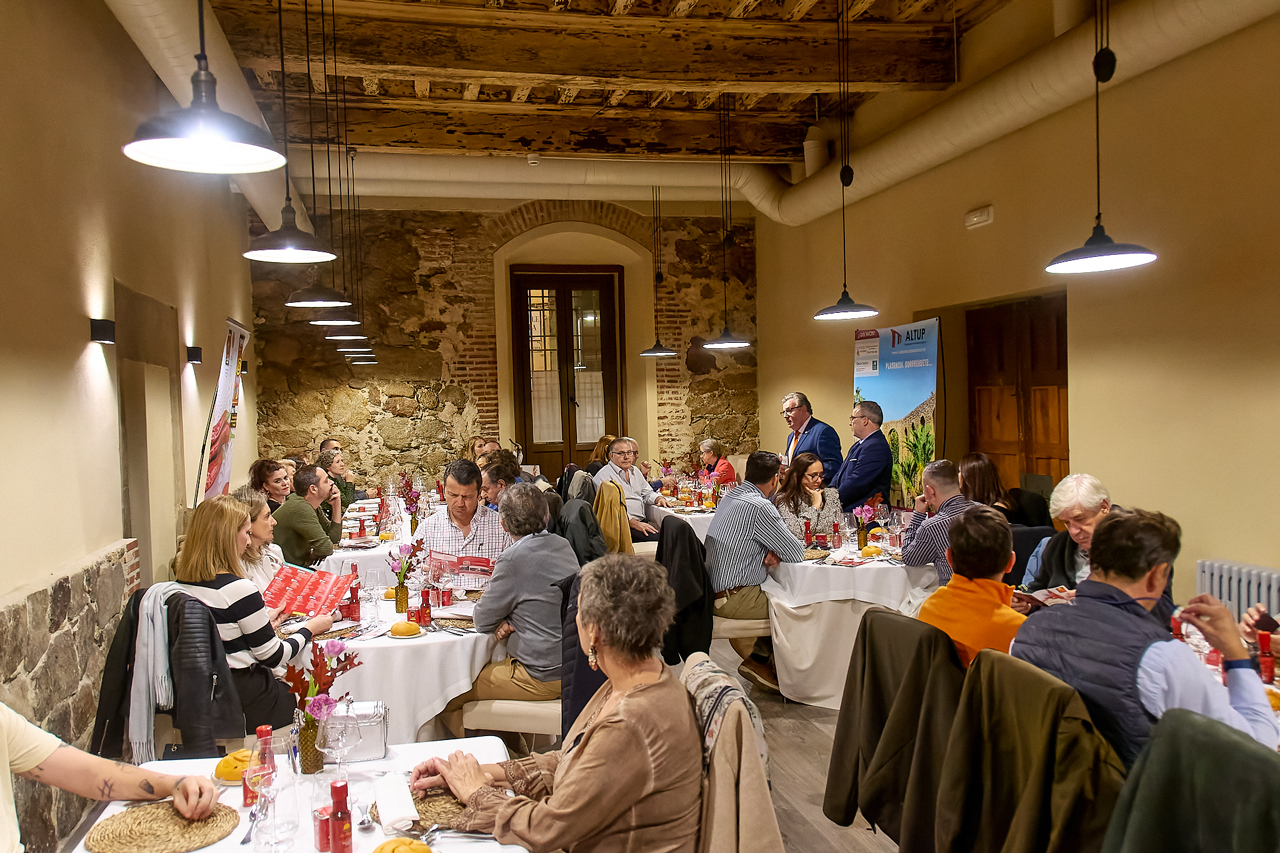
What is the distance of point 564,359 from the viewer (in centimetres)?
1161

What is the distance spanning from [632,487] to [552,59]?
3688 millimetres

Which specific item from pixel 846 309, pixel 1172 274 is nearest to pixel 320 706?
pixel 1172 274

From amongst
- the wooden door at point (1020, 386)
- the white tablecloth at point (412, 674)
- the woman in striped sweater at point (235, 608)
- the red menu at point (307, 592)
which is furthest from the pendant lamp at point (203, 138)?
the wooden door at point (1020, 386)

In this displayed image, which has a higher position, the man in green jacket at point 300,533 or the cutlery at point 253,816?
the man in green jacket at point 300,533

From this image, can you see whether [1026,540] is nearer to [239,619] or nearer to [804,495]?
[804,495]

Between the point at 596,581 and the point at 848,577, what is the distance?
9.98 ft

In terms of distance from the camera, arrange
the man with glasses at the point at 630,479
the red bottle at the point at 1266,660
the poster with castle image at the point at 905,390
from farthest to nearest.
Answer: the man with glasses at the point at 630,479
the poster with castle image at the point at 905,390
the red bottle at the point at 1266,660

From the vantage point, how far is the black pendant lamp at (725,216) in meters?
8.33

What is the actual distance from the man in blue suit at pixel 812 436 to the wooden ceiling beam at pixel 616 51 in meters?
2.55

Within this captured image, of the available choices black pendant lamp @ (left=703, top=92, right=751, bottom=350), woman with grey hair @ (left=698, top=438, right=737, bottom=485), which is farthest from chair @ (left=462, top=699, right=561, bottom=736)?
black pendant lamp @ (left=703, top=92, right=751, bottom=350)

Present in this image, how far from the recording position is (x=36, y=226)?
11.4 ft

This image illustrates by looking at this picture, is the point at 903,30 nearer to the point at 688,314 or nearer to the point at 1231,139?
the point at 1231,139

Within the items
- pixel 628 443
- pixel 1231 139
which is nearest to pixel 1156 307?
pixel 1231 139

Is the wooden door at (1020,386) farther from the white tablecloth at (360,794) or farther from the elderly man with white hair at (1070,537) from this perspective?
the white tablecloth at (360,794)
